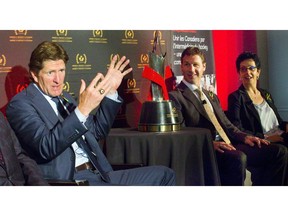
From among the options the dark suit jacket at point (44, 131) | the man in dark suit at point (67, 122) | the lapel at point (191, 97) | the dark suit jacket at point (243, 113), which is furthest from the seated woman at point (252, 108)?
the dark suit jacket at point (44, 131)

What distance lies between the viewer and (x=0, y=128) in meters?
3.07

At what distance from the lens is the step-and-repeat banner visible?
3461mm

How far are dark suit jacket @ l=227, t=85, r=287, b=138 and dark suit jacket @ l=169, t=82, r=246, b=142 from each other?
0.04 metres

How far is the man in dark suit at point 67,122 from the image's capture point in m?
3.24

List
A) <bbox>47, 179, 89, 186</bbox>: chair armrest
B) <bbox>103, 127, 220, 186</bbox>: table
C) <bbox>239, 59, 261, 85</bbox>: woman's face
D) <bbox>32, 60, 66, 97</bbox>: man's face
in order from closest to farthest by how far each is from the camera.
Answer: <bbox>47, 179, 89, 186</bbox>: chair armrest < <bbox>32, 60, 66, 97</bbox>: man's face < <bbox>103, 127, 220, 186</bbox>: table < <bbox>239, 59, 261, 85</bbox>: woman's face

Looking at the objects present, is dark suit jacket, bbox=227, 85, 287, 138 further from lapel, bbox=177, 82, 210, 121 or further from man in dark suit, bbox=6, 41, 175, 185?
man in dark suit, bbox=6, 41, 175, 185

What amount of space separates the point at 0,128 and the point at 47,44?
0.63m

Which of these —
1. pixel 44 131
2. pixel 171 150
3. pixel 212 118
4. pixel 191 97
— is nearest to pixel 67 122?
pixel 44 131

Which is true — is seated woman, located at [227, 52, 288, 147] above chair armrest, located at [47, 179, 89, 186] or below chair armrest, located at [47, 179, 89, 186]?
above

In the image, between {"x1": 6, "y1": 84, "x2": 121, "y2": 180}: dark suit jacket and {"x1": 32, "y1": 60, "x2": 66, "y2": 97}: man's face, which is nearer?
{"x1": 6, "y1": 84, "x2": 121, "y2": 180}: dark suit jacket

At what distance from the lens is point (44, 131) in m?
3.24

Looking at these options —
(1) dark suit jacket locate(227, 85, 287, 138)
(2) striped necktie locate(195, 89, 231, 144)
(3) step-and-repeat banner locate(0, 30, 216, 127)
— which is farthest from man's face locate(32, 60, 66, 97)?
(1) dark suit jacket locate(227, 85, 287, 138)

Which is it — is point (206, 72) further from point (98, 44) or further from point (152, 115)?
point (98, 44)

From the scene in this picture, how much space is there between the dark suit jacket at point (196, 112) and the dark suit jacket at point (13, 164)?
114 cm
